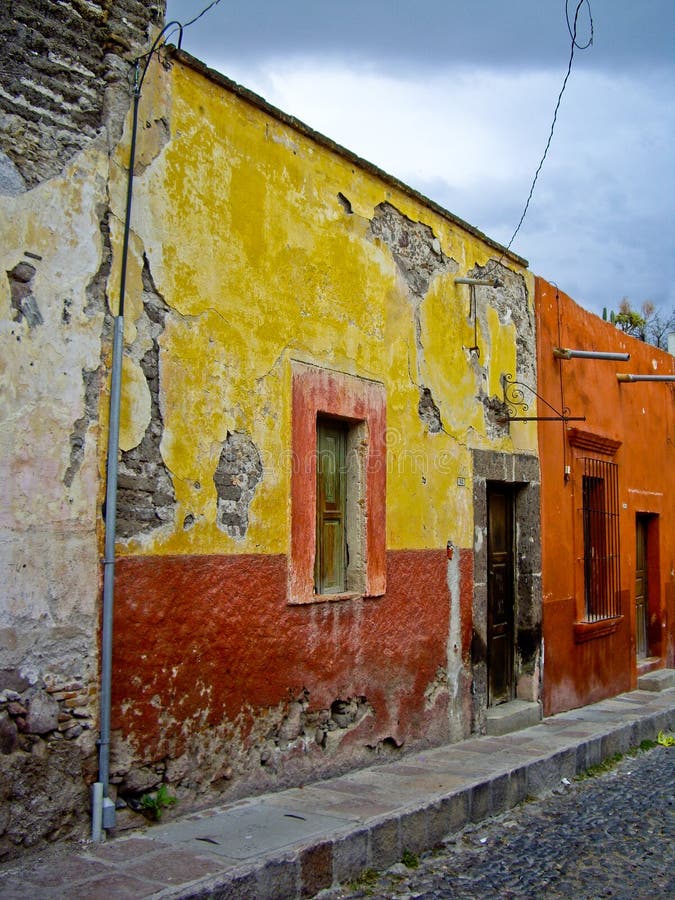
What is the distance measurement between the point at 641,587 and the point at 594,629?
2.76 m

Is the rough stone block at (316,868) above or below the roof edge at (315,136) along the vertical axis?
below

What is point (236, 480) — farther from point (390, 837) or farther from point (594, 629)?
point (594, 629)

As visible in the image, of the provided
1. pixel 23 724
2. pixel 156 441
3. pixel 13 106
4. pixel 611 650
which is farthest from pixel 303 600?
pixel 611 650

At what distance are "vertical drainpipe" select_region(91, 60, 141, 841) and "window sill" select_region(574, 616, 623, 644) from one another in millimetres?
5718

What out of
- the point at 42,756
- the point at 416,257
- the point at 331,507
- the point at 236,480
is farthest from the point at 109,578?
the point at 416,257

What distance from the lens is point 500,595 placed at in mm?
8258

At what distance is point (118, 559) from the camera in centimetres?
452

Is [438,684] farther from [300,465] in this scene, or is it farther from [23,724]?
[23,724]

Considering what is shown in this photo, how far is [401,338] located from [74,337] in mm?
2974

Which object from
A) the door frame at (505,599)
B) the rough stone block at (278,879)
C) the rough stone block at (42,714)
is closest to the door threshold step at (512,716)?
the door frame at (505,599)

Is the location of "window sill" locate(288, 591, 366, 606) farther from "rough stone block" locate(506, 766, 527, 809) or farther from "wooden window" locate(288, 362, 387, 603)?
"rough stone block" locate(506, 766, 527, 809)

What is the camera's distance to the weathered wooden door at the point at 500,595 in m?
8.10

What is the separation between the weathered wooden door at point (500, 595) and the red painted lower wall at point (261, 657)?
3.55 ft

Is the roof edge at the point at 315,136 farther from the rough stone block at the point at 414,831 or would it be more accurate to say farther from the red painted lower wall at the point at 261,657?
the rough stone block at the point at 414,831
